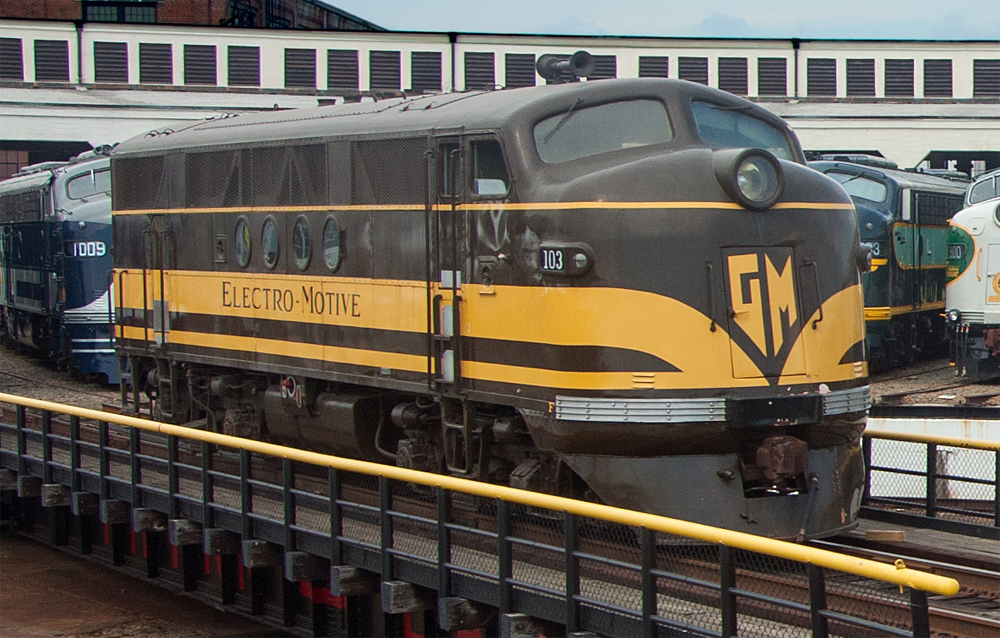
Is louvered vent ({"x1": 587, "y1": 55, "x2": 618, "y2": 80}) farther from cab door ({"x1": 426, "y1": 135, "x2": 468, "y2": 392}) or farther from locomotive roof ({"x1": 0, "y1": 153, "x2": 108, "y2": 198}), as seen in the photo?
cab door ({"x1": 426, "y1": 135, "x2": 468, "y2": 392})

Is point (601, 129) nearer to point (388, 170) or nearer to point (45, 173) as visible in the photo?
point (388, 170)

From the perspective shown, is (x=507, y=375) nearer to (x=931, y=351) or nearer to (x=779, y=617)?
(x=779, y=617)

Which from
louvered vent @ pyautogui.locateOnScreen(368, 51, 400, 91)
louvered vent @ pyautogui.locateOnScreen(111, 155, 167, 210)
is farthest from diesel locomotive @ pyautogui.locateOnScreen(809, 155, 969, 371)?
louvered vent @ pyautogui.locateOnScreen(368, 51, 400, 91)

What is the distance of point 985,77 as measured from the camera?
139ft

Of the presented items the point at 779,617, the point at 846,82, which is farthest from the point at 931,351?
the point at 779,617

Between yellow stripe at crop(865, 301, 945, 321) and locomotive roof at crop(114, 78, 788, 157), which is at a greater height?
locomotive roof at crop(114, 78, 788, 157)

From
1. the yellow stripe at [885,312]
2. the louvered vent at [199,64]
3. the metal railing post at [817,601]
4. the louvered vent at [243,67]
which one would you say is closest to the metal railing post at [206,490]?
the metal railing post at [817,601]

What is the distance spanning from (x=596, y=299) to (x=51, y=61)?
112 feet

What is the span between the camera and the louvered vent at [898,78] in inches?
1658

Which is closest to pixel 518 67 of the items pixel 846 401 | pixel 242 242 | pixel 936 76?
pixel 936 76

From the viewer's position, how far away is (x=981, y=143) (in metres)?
42.6

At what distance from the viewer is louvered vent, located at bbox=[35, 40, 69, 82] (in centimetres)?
4122

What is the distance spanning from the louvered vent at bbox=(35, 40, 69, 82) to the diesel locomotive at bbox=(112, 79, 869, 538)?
30026 millimetres

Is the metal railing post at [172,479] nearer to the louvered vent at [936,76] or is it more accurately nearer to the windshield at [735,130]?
the windshield at [735,130]
